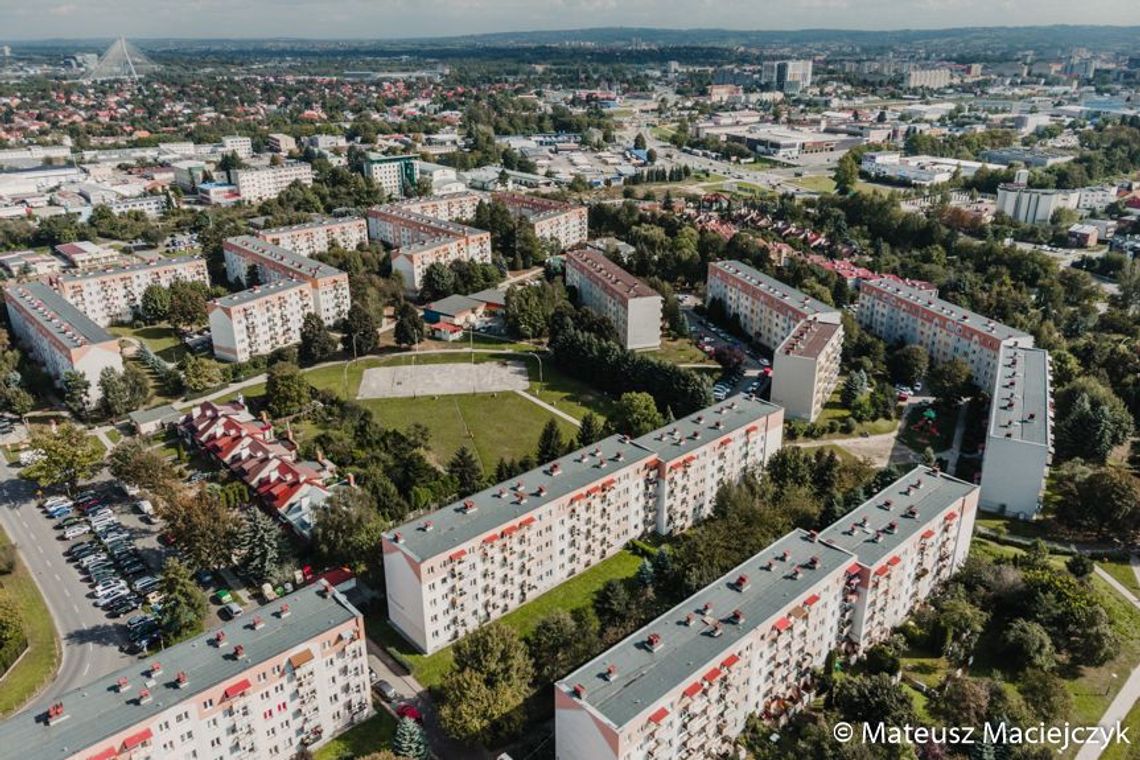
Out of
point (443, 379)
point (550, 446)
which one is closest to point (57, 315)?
point (443, 379)

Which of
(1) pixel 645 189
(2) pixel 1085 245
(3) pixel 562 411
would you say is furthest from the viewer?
(1) pixel 645 189

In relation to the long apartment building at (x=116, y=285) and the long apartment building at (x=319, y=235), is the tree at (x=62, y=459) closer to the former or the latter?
the long apartment building at (x=116, y=285)

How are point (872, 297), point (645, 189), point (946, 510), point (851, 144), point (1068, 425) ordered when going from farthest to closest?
point (851, 144)
point (645, 189)
point (872, 297)
point (1068, 425)
point (946, 510)

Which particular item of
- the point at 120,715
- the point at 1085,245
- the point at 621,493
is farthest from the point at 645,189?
the point at 120,715

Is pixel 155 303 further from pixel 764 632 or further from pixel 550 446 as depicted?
pixel 764 632

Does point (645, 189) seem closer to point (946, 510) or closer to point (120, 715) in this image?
point (946, 510)

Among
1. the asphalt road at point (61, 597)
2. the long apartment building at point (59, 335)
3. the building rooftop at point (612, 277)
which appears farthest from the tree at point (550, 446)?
the long apartment building at point (59, 335)

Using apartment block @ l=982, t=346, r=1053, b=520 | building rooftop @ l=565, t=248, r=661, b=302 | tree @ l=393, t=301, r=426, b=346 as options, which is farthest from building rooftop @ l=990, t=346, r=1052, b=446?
tree @ l=393, t=301, r=426, b=346
